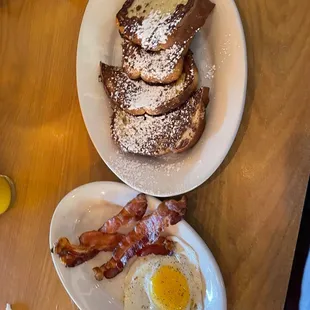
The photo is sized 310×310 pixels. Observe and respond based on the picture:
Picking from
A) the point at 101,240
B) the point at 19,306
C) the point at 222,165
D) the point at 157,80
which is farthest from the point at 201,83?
the point at 19,306

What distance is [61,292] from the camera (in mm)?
1703

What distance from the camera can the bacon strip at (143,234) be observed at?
153 centimetres

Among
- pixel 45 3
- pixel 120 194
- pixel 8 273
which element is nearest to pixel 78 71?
pixel 45 3

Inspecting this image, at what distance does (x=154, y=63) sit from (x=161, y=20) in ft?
0.42

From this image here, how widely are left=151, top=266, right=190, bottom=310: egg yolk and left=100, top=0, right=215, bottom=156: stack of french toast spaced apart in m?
0.38

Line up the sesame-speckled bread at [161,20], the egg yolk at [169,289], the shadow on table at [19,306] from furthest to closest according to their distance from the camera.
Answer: the shadow on table at [19,306]
the egg yolk at [169,289]
the sesame-speckled bread at [161,20]

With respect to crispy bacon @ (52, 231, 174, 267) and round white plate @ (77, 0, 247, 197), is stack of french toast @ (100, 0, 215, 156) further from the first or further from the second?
crispy bacon @ (52, 231, 174, 267)

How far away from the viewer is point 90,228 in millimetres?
1685

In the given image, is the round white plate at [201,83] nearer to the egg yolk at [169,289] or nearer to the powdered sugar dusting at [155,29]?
the powdered sugar dusting at [155,29]

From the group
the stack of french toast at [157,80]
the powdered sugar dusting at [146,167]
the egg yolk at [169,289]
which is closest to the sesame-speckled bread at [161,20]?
the stack of french toast at [157,80]

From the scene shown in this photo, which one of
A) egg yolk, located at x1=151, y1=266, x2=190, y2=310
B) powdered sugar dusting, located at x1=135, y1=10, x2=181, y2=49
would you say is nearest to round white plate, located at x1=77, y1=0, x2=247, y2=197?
powdered sugar dusting, located at x1=135, y1=10, x2=181, y2=49

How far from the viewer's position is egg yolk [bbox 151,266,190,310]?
5.17ft

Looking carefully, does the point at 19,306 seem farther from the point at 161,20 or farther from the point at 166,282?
the point at 161,20

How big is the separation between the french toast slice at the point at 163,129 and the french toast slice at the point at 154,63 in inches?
3.9
